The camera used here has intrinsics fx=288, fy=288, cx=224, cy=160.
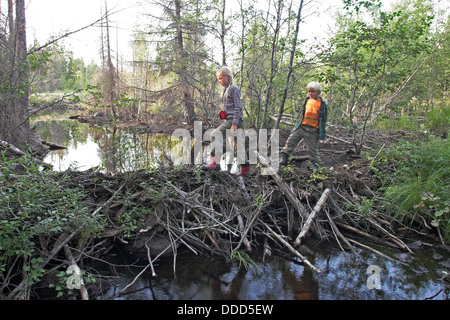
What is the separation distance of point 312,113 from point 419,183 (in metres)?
2.21

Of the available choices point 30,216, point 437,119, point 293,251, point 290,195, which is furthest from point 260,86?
point 437,119

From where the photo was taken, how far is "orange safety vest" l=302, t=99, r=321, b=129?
571 centimetres

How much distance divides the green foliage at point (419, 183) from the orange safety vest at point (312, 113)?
1703 mm

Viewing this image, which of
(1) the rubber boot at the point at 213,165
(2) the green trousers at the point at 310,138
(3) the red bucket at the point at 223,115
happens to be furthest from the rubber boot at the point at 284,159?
(3) the red bucket at the point at 223,115

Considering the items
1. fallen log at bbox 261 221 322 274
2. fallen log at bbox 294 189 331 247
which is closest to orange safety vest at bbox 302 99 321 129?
fallen log at bbox 294 189 331 247

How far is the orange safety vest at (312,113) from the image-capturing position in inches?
225

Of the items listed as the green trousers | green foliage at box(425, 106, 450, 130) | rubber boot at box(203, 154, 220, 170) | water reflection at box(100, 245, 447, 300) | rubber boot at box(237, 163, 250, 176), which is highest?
green foliage at box(425, 106, 450, 130)

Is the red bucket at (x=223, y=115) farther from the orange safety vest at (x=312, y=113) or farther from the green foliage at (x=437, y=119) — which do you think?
the green foliage at (x=437, y=119)

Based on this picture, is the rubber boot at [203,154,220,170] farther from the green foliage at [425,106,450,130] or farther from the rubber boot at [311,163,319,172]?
the green foliage at [425,106,450,130]

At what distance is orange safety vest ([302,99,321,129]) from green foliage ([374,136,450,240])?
170cm

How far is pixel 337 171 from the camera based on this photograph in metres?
5.82

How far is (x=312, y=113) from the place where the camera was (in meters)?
5.76
